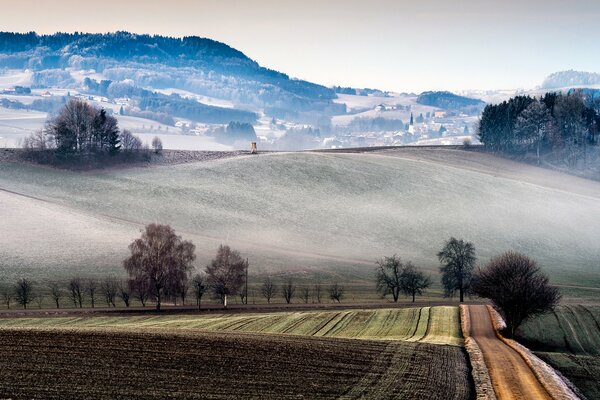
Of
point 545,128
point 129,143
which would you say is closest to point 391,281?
point 129,143

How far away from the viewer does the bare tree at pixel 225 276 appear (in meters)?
73.9

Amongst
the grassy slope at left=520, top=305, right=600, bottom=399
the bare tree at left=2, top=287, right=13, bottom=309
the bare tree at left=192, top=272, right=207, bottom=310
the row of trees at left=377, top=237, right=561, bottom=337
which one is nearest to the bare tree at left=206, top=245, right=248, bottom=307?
the bare tree at left=192, top=272, right=207, bottom=310

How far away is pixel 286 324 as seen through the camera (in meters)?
56.1

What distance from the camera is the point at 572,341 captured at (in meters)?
56.7

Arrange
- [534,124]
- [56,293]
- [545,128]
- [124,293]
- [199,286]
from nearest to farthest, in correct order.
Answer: [124,293]
[56,293]
[199,286]
[534,124]
[545,128]

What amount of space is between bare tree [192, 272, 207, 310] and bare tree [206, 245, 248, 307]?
901 millimetres

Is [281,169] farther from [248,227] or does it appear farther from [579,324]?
[579,324]

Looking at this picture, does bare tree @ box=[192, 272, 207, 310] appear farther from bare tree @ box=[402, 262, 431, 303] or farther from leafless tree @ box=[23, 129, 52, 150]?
leafless tree @ box=[23, 129, 52, 150]

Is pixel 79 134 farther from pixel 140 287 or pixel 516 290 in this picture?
pixel 516 290

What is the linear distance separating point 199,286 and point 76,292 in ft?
41.4

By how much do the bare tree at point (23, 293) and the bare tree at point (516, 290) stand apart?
41.2 meters

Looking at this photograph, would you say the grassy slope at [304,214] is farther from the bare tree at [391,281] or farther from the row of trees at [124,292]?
the row of trees at [124,292]

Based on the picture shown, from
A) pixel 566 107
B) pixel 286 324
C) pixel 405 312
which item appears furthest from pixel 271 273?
pixel 566 107

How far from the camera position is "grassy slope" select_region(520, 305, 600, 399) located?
1705 inches
